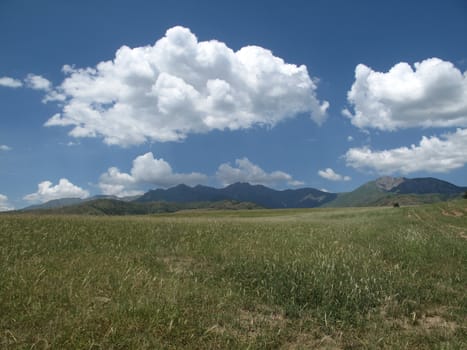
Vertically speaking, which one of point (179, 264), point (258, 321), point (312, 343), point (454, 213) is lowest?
point (454, 213)

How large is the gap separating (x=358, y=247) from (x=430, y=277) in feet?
10.9

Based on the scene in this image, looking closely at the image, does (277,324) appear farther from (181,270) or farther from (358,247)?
(358,247)

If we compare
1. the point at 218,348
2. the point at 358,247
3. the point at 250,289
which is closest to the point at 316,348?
the point at 218,348

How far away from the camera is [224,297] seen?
7605 mm

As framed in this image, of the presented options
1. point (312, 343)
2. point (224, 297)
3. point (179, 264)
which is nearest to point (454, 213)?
point (179, 264)

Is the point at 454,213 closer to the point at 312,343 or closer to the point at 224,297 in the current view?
the point at 224,297

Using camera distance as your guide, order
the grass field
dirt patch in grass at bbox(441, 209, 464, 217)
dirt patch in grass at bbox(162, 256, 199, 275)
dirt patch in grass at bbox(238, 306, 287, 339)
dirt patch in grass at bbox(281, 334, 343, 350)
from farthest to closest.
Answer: dirt patch in grass at bbox(441, 209, 464, 217) → dirt patch in grass at bbox(162, 256, 199, 275) → dirt patch in grass at bbox(238, 306, 287, 339) → dirt patch in grass at bbox(281, 334, 343, 350) → the grass field

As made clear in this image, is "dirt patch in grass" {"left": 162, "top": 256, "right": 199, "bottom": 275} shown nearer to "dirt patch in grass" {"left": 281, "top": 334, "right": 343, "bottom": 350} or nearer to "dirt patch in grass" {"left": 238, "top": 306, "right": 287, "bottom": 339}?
"dirt patch in grass" {"left": 238, "top": 306, "right": 287, "bottom": 339}

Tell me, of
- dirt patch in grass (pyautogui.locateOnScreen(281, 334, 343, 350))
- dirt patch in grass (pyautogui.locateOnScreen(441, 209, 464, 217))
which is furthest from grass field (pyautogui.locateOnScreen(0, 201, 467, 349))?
dirt patch in grass (pyautogui.locateOnScreen(441, 209, 464, 217))

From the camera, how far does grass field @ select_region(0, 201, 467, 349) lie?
225 inches

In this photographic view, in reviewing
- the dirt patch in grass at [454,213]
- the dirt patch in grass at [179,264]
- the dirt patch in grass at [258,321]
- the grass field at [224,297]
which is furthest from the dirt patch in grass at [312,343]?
the dirt patch in grass at [454,213]

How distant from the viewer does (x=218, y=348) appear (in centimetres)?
551

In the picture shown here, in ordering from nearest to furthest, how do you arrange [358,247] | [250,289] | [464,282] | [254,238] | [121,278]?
1. [121,278]
2. [250,289]
3. [464,282]
4. [358,247]
5. [254,238]

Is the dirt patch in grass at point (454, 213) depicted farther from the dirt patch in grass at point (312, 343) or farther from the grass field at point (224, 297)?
the dirt patch in grass at point (312, 343)
